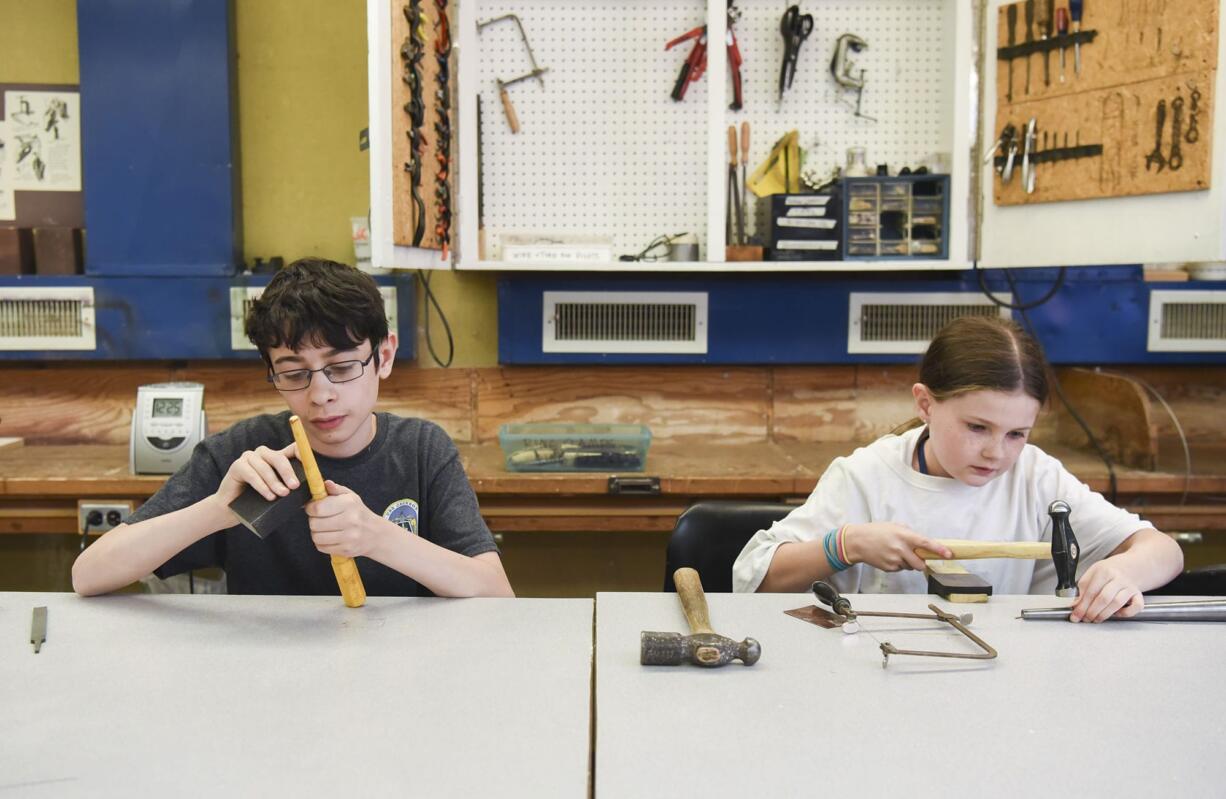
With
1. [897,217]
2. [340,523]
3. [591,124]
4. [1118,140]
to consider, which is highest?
[591,124]

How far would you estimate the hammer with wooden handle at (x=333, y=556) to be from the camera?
3.92 ft

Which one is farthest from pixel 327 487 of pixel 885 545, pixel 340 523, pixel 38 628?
pixel 885 545

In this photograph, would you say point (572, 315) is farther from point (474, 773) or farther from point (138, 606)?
point (474, 773)

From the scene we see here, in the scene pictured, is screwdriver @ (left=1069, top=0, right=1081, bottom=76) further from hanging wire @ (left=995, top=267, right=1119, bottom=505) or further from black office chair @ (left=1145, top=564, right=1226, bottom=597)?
black office chair @ (left=1145, top=564, right=1226, bottom=597)

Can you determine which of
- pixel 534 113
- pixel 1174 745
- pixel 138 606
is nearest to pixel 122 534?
pixel 138 606

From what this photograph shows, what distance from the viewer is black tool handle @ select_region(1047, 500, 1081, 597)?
4.41 feet

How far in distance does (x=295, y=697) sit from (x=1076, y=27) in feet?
7.40

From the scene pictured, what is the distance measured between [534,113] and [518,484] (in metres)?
1.14

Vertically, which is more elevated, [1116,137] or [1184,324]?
[1116,137]

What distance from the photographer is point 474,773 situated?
834 millimetres

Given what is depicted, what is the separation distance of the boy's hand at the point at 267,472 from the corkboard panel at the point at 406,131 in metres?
0.98

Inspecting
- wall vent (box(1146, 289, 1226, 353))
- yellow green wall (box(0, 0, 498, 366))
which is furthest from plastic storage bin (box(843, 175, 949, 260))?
yellow green wall (box(0, 0, 498, 366))

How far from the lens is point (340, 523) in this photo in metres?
1.22

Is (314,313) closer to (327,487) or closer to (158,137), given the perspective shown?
(327,487)
